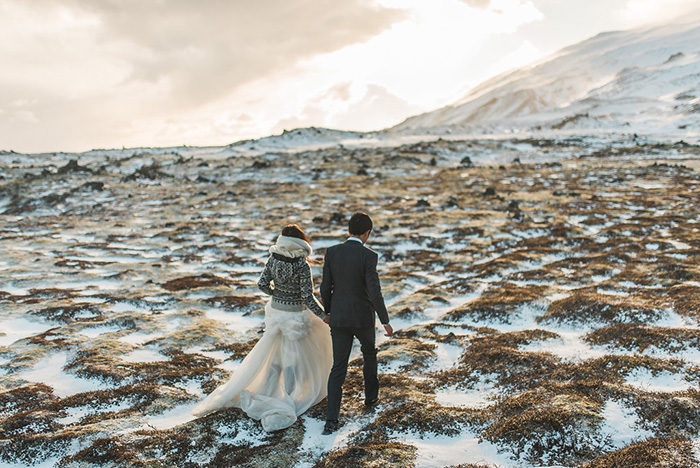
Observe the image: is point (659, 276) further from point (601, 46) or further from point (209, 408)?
point (601, 46)

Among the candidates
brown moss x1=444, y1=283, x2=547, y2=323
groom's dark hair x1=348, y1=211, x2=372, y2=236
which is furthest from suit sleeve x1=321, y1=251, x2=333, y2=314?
brown moss x1=444, y1=283, x2=547, y2=323

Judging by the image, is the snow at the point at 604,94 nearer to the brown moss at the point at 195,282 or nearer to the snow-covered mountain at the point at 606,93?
the snow-covered mountain at the point at 606,93

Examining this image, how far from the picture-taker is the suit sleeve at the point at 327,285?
20.0 ft

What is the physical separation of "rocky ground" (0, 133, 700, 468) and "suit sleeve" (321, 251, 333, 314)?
5.08ft

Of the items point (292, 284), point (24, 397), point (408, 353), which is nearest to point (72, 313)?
point (24, 397)

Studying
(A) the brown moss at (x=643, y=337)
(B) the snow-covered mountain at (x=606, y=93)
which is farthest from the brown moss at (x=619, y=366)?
(B) the snow-covered mountain at (x=606, y=93)

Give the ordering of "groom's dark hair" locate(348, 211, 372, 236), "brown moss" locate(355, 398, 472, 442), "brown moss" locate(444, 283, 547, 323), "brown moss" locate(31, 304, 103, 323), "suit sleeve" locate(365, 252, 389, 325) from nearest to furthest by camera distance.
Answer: "brown moss" locate(355, 398, 472, 442), "suit sleeve" locate(365, 252, 389, 325), "groom's dark hair" locate(348, 211, 372, 236), "brown moss" locate(444, 283, 547, 323), "brown moss" locate(31, 304, 103, 323)

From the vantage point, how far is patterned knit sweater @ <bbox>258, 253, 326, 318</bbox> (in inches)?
253

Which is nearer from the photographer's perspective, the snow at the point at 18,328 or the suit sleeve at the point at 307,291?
the suit sleeve at the point at 307,291

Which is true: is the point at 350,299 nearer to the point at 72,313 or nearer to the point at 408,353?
the point at 408,353

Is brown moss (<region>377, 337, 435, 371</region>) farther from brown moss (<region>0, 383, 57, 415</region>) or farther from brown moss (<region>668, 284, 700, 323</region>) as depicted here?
brown moss (<region>0, 383, 57, 415</region>)

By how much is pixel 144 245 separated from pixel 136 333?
11.1 m

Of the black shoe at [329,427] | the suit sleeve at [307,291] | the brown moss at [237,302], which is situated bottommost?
the black shoe at [329,427]

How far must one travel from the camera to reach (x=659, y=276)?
11.5 metres
